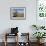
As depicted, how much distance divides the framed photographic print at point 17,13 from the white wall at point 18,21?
0.46 feet

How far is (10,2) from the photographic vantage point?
7508 mm

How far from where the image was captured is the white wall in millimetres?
7504

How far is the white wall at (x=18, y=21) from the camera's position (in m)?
7.50

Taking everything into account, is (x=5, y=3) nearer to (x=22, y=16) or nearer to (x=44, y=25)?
(x=22, y=16)

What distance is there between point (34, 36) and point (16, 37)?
0.85 meters

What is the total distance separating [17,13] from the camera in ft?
24.8

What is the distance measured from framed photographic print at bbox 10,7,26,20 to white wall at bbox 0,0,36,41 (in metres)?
0.14

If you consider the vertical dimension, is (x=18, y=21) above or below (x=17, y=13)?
below

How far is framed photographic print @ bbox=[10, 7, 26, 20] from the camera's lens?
7.52 metres

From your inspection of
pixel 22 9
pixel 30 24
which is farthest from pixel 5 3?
pixel 30 24

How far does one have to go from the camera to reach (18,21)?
24.8 ft

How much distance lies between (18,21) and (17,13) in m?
0.38

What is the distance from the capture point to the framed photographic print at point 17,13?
7516 millimetres

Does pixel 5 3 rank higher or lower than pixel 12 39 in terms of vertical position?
higher
